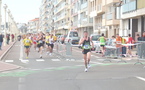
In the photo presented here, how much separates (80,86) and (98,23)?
157ft

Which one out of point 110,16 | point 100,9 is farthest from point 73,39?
point 100,9

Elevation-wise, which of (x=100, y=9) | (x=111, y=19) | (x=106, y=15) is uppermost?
(x=100, y=9)

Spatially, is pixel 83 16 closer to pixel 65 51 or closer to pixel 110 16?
pixel 110 16

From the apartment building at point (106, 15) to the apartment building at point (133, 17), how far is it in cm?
297

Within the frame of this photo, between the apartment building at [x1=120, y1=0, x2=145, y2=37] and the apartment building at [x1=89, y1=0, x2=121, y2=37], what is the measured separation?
9.75 feet

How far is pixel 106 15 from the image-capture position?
48.9 metres

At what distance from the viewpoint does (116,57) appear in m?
22.5

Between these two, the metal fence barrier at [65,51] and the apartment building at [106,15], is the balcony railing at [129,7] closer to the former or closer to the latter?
the apartment building at [106,15]

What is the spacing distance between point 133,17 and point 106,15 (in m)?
13.4

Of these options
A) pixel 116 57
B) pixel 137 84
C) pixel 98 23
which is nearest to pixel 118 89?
pixel 137 84

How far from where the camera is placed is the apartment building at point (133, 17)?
3272 centimetres

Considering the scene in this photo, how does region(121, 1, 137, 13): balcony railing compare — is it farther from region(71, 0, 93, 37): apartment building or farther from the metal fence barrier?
region(71, 0, 93, 37): apartment building

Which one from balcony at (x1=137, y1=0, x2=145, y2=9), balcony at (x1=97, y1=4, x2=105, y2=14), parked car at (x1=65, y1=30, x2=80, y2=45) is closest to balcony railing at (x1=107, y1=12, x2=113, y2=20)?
balcony at (x1=97, y1=4, x2=105, y2=14)

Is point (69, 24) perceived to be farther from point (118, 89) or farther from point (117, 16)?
point (118, 89)
